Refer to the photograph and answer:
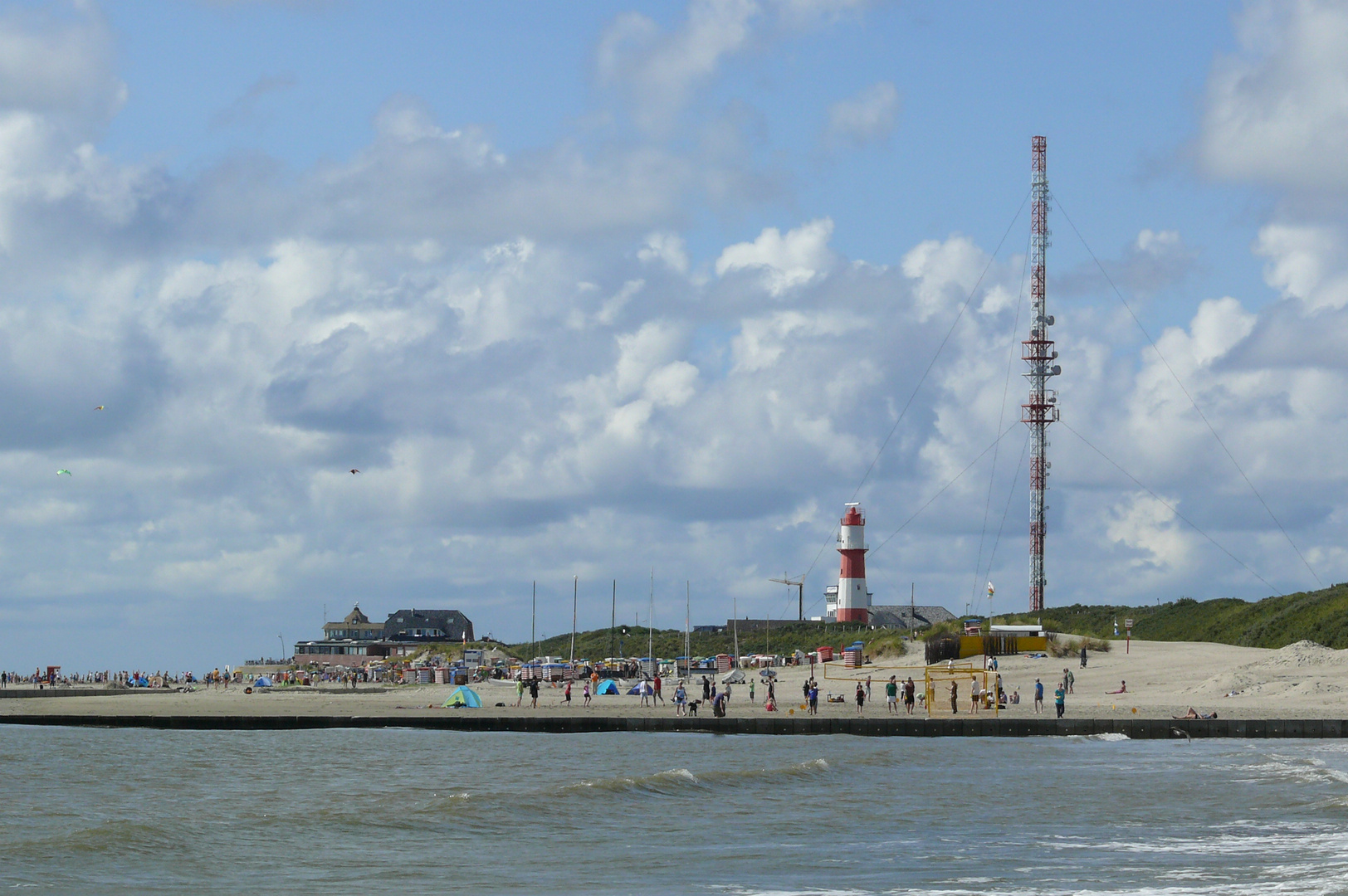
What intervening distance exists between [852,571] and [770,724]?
165 feet

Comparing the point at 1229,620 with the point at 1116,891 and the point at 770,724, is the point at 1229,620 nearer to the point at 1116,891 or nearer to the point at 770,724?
the point at 770,724

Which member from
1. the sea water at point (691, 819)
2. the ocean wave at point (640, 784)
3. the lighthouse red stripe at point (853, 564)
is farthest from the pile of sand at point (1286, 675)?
the lighthouse red stripe at point (853, 564)

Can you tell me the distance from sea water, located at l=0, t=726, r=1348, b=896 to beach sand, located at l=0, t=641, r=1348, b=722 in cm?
790

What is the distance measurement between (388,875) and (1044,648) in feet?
172

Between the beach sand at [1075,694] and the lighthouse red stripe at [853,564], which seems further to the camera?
the lighthouse red stripe at [853,564]

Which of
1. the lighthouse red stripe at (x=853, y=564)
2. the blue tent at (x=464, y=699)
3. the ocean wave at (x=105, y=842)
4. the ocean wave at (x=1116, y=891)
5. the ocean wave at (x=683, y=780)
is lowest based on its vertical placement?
the ocean wave at (x=105, y=842)

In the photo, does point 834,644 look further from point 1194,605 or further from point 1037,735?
point 1037,735

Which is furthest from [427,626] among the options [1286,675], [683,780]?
[683,780]

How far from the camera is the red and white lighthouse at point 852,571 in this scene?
9506cm

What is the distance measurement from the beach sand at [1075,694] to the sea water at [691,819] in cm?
790

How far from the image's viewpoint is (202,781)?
3481 cm

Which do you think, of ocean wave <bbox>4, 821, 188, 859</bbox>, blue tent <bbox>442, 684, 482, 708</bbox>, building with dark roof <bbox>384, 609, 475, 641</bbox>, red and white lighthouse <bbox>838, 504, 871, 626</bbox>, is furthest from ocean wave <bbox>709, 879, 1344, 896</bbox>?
building with dark roof <bbox>384, 609, 475, 641</bbox>

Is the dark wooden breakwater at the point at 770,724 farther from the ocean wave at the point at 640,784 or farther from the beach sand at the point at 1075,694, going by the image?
the ocean wave at the point at 640,784

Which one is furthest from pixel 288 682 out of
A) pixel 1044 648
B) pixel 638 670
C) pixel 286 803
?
pixel 286 803
